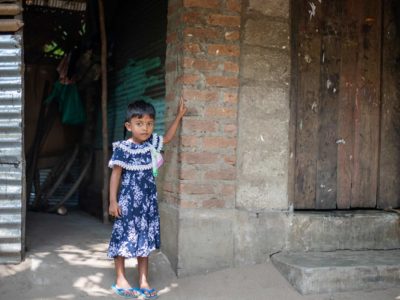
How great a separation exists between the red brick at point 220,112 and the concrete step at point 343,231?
990 mm

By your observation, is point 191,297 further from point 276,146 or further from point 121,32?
point 121,32

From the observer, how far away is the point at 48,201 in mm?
7473

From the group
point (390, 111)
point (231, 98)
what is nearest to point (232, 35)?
point (231, 98)

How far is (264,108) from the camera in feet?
14.7

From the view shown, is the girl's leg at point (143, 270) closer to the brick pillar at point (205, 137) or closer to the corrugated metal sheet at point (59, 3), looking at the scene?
the brick pillar at point (205, 137)

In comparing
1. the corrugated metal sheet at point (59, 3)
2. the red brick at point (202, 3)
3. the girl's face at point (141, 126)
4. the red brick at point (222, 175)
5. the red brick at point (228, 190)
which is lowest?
the red brick at point (228, 190)

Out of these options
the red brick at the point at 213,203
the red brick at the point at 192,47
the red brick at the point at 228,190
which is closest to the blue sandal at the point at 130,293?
the red brick at the point at 213,203

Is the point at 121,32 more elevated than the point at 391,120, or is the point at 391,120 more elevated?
the point at 121,32

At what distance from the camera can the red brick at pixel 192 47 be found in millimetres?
4281

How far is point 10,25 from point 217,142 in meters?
1.86

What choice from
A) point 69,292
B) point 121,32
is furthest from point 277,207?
point 121,32

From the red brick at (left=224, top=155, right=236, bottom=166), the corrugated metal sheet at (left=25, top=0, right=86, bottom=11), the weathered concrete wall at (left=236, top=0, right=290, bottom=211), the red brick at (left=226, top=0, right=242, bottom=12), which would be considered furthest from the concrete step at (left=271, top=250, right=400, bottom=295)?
the corrugated metal sheet at (left=25, top=0, right=86, bottom=11)

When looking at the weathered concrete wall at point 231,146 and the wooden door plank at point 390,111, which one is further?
the wooden door plank at point 390,111

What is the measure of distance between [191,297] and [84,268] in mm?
919
